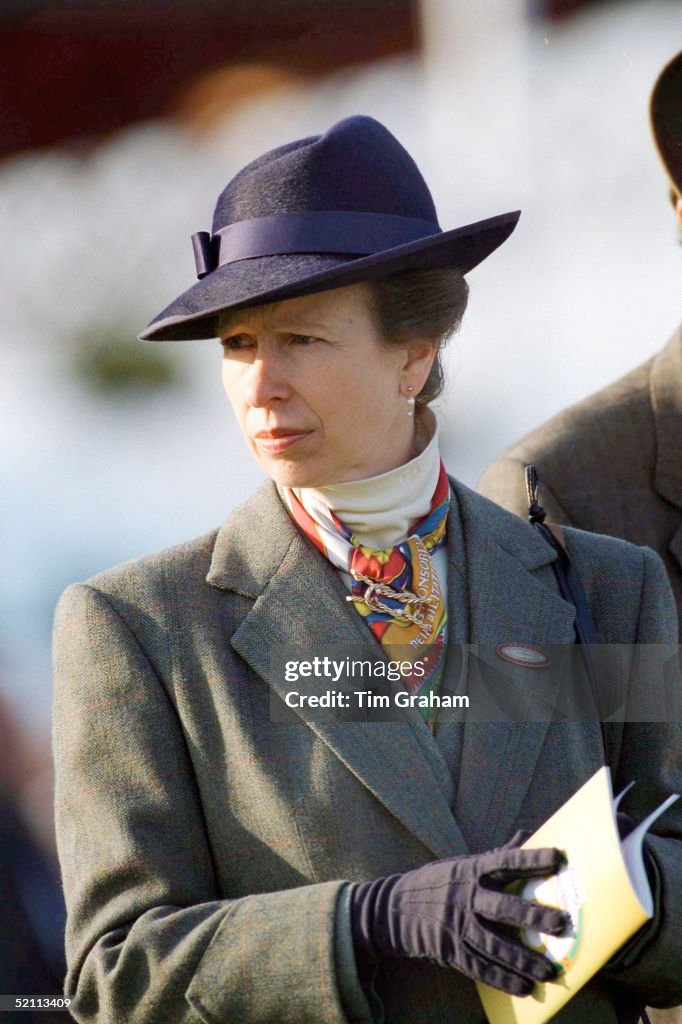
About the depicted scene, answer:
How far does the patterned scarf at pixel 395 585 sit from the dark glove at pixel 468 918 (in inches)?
13.7

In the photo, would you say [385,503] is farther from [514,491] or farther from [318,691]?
[514,491]

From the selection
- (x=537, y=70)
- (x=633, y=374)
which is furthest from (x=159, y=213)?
(x=633, y=374)

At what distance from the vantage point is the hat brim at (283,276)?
1744 millimetres

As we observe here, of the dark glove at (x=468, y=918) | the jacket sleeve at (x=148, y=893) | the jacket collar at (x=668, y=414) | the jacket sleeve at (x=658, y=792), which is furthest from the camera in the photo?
the jacket collar at (x=668, y=414)

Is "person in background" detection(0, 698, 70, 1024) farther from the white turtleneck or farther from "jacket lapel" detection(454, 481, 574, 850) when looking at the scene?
"jacket lapel" detection(454, 481, 574, 850)

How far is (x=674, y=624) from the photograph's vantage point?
2.05 meters

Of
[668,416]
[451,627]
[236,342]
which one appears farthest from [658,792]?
[668,416]

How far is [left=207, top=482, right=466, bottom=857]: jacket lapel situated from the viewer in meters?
1.72

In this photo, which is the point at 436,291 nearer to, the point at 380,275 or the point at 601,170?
the point at 380,275

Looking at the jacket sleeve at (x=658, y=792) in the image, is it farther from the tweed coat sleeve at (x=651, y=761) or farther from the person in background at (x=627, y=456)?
the person in background at (x=627, y=456)

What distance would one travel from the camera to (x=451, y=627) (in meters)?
1.92

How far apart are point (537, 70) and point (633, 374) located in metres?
0.71

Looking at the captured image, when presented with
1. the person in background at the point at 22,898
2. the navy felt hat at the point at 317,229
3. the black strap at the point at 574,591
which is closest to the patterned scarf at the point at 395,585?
the black strap at the point at 574,591

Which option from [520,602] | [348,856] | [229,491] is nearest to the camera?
[348,856]
